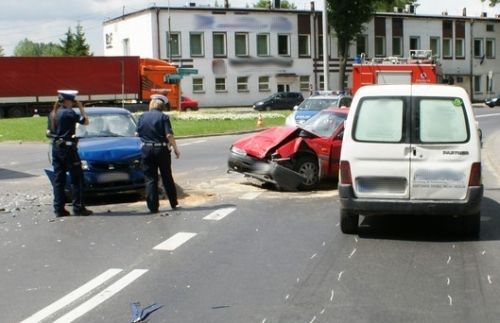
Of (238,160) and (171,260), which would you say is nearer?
(171,260)

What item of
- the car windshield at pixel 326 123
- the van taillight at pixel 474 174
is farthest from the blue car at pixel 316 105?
the van taillight at pixel 474 174

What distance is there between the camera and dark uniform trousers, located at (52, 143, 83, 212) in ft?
32.9

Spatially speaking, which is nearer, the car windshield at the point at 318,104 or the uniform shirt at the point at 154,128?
the uniform shirt at the point at 154,128

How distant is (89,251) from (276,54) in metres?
55.2

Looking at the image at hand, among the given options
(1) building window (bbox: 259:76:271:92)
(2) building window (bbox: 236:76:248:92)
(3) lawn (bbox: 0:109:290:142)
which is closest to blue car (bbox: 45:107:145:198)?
(3) lawn (bbox: 0:109:290:142)

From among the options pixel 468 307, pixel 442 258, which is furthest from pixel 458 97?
pixel 468 307

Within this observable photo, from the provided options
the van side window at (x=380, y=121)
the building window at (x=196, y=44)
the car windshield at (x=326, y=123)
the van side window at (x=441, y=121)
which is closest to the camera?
the van side window at (x=441, y=121)

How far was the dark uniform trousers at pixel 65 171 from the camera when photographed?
10016 mm

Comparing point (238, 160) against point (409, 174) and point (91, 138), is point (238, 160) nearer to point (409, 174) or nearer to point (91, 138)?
point (91, 138)

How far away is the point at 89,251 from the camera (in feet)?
25.9

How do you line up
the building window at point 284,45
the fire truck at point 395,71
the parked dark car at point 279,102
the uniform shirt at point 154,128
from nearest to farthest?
the uniform shirt at point 154,128
the fire truck at point 395,71
the parked dark car at point 279,102
the building window at point 284,45

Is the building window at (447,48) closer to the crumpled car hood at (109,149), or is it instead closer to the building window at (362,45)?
the building window at (362,45)

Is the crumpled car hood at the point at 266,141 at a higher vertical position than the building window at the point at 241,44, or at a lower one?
lower

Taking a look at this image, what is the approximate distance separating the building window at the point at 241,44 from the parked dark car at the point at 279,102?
9408 mm
